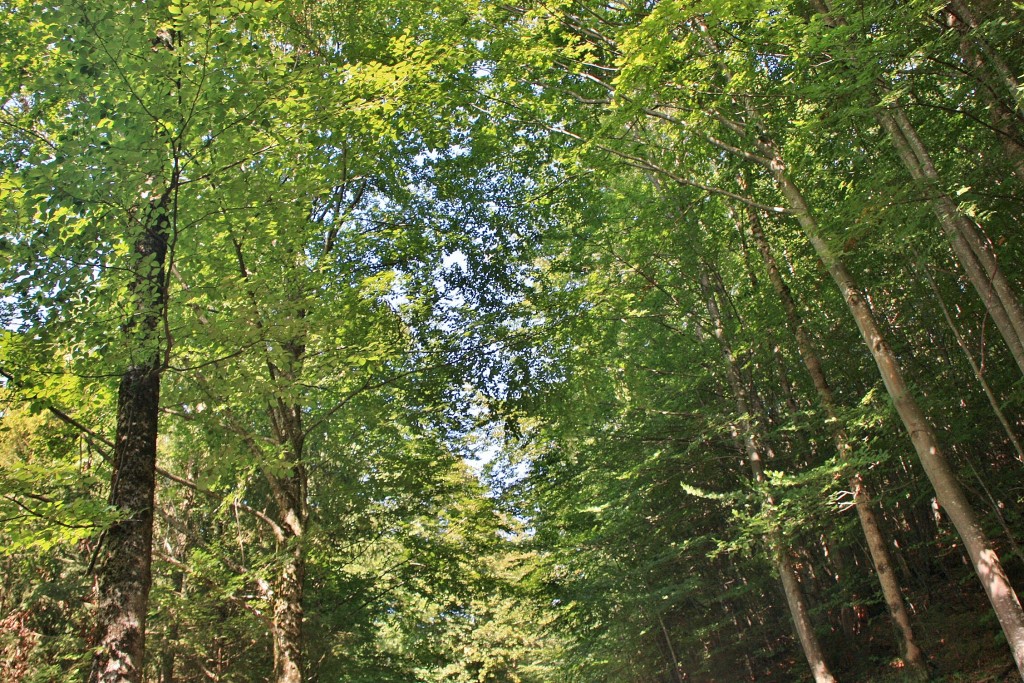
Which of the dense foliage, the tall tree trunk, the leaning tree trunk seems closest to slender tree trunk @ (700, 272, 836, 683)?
the dense foliage

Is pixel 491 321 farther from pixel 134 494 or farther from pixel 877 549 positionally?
pixel 877 549

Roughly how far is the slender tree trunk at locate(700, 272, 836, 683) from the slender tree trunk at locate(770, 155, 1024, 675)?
2.76 m

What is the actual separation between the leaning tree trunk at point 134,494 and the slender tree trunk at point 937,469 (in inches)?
247

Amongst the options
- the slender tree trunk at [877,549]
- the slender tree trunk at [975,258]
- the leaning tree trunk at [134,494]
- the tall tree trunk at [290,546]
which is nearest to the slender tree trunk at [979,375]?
the slender tree trunk at [975,258]

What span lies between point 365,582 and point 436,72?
29.0ft

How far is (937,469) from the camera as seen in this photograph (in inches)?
259

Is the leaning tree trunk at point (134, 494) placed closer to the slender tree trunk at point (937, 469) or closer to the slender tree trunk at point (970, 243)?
the slender tree trunk at point (970, 243)

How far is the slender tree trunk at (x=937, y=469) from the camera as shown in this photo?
615 centimetres

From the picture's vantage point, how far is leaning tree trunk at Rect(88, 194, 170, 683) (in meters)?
4.32

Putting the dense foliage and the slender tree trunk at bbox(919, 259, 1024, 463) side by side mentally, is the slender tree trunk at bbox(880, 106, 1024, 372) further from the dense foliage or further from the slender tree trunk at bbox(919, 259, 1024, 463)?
the slender tree trunk at bbox(919, 259, 1024, 463)

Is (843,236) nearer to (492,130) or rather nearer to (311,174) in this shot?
(492,130)

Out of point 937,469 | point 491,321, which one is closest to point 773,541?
point 937,469

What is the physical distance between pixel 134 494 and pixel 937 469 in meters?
7.12

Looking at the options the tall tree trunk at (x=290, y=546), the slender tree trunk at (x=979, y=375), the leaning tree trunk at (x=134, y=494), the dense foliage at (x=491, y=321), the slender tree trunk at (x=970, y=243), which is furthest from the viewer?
the tall tree trunk at (x=290, y=546)
